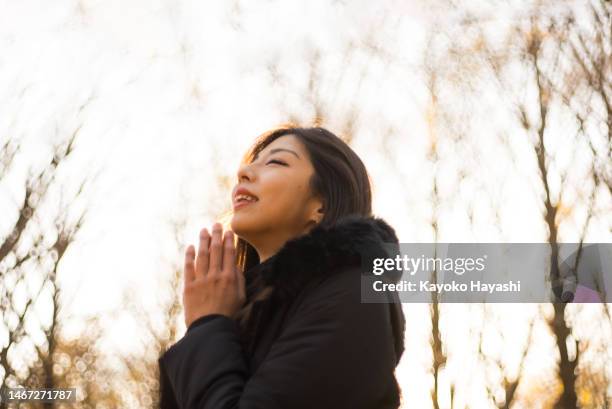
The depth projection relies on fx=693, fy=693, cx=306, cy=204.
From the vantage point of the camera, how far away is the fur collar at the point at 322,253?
1593mm

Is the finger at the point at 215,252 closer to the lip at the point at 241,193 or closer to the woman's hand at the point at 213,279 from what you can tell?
the woman's hand at the point at 213,279

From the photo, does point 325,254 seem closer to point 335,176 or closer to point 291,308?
point 291,308

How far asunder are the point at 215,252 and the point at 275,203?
26 centimetres

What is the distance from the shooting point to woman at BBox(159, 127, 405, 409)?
1.42 metres

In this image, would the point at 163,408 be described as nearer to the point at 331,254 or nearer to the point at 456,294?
the point at 331,254

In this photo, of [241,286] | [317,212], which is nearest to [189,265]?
[241,286]

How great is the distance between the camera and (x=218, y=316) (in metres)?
1.62

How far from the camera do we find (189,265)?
175 centimetres

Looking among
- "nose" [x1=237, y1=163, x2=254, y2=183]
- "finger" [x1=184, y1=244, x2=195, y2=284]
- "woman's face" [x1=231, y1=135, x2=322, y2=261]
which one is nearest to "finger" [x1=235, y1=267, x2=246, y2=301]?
"finger" [x1=184, y1=244, x2=195, y2=284]

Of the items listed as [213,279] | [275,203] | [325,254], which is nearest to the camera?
[325,254]

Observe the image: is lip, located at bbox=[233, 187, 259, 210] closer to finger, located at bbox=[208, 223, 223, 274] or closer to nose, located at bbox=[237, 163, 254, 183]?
nose, located at bbox=[237, 163, 254, 183]

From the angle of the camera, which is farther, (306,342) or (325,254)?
(325,254)

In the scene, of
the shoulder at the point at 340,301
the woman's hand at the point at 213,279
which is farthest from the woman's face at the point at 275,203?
the shoulder at the point at 340,301

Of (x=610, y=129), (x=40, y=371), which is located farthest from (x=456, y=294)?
(x=40, y=371)
